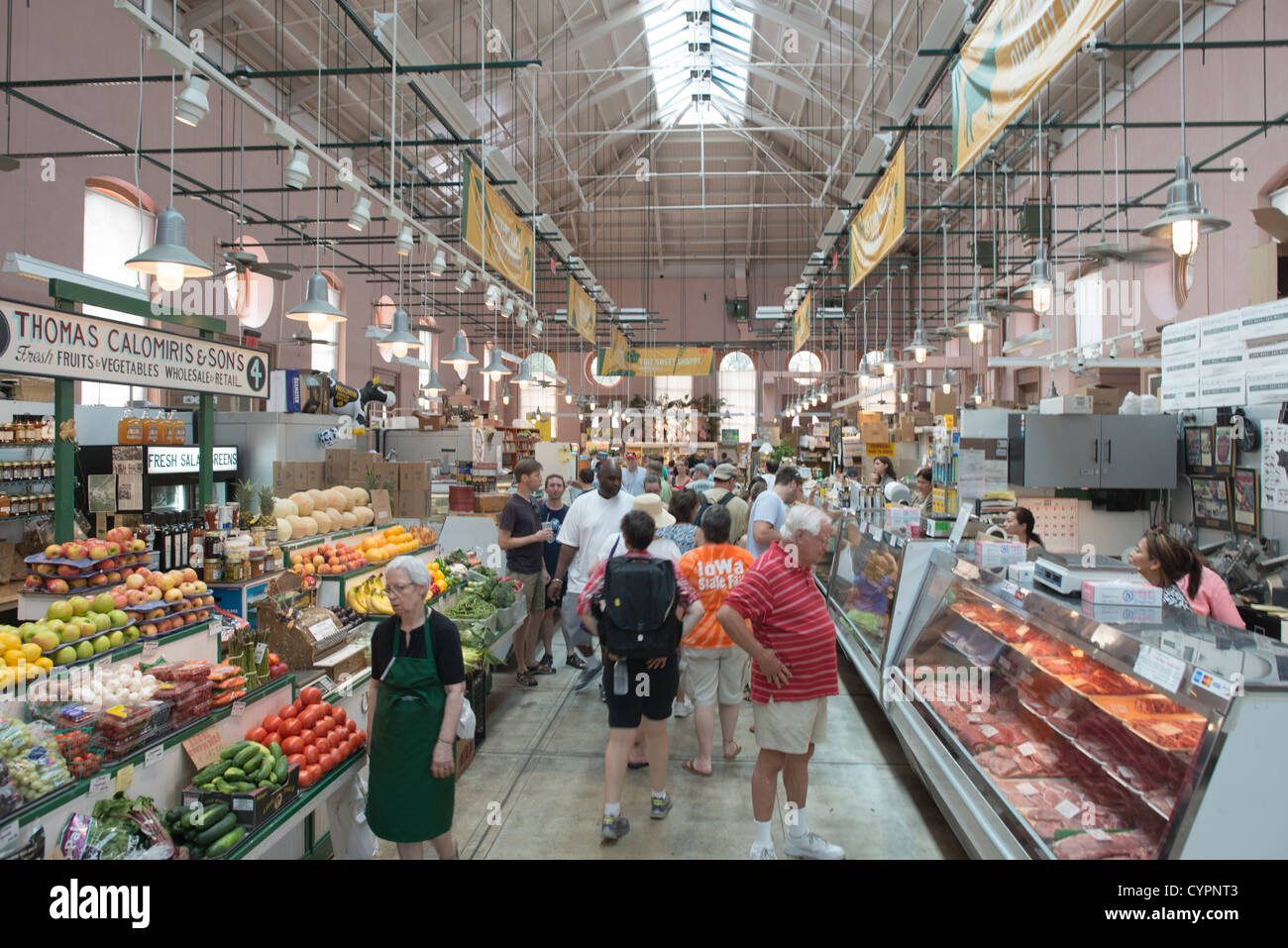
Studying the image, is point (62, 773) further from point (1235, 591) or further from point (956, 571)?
point (1235, 591)

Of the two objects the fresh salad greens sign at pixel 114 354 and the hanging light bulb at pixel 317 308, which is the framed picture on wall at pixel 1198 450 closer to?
the hanging light bulb at pixel 317 308

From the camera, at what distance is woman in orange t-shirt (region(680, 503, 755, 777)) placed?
3.89 m

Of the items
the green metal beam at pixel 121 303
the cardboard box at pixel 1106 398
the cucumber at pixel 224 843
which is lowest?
the cucumber at pixel 224 843

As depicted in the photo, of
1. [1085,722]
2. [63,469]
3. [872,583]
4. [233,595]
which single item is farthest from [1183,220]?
[63,469]

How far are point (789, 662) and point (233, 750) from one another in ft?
6.93

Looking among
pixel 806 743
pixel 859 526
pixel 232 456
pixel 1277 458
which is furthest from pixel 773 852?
pixel 232 456

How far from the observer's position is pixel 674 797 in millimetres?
3779

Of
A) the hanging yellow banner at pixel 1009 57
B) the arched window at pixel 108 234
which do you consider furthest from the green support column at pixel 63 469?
the arched window at pixel 108 234

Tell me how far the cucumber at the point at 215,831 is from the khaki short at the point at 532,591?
124 inches

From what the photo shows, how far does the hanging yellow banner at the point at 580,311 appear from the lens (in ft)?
36.7

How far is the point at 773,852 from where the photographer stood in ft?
10.2

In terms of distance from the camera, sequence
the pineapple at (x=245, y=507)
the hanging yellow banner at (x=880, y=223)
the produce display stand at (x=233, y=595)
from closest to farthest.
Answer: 1. the produce display stand at (x=233, y=595)
2. the pineapple at (x=245, y=507)
3. the hanging yellow banner at (x=880, y=223)

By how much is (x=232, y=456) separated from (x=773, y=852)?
809cm

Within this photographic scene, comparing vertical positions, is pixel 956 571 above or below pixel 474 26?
below
